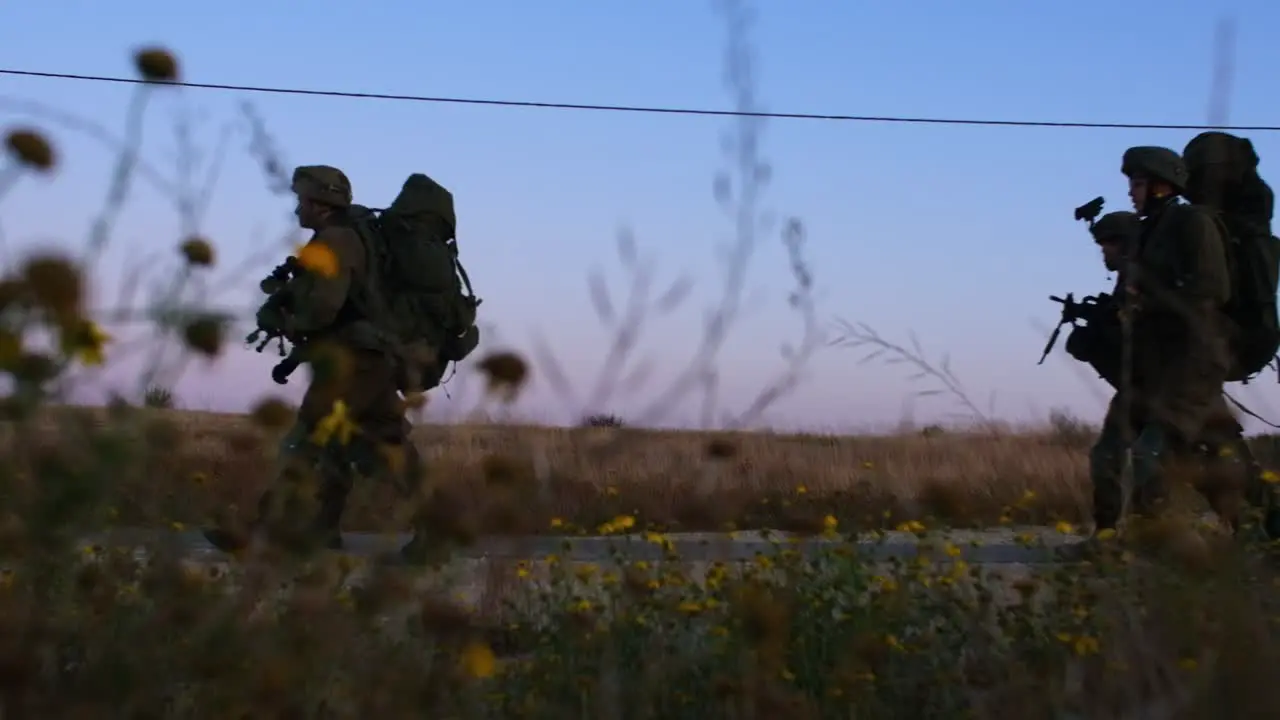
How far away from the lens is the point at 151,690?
215cm

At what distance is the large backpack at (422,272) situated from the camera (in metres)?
6.91

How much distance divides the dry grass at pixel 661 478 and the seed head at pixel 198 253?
0.84 ft

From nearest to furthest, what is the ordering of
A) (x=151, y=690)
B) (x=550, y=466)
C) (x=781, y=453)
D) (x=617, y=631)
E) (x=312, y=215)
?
1. (x=151, y=690)
2. (x=550, y=466)
3. (x=617, y=631)
4. (x=312, y=215)
5. (x=781, y=453)

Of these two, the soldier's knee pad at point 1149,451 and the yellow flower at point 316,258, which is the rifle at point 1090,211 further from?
the yellow flower at point 316,258

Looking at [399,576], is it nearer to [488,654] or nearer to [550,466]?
[488,654]

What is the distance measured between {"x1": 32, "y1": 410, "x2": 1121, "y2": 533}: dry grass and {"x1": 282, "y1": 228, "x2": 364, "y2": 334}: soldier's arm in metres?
0.56

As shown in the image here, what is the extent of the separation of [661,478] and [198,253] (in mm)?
8167

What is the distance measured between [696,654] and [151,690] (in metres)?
1.35

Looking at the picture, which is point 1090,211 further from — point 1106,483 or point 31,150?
point 31,150

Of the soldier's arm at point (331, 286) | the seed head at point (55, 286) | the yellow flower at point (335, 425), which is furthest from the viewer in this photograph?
the soldier's arm at point (331, 286)

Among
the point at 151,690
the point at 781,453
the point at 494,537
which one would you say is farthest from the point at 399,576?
the point at 781,453

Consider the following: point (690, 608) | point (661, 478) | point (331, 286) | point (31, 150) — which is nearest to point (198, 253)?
point (31, 150)

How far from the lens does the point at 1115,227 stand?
22.8 ft

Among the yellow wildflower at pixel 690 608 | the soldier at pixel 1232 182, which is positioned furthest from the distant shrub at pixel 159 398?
the soldier at pixel 1232 182
